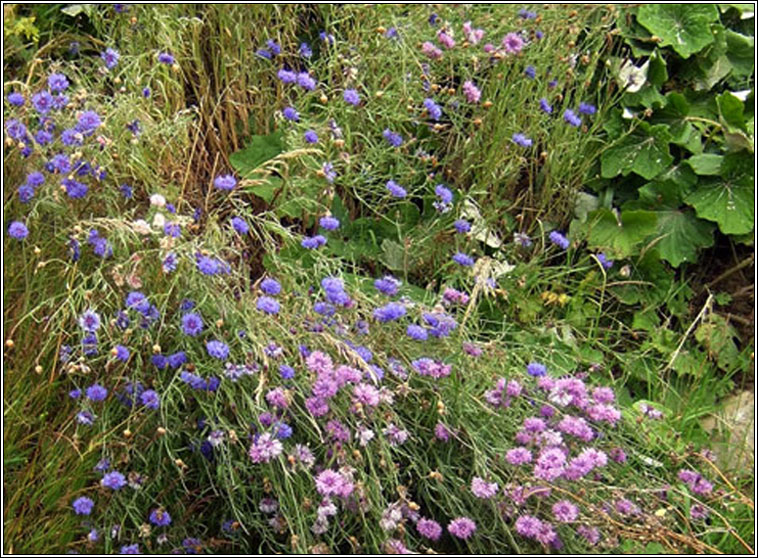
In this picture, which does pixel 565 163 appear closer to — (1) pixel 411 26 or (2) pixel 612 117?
(2) pixel 612 117

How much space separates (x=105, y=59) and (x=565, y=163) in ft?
4.63

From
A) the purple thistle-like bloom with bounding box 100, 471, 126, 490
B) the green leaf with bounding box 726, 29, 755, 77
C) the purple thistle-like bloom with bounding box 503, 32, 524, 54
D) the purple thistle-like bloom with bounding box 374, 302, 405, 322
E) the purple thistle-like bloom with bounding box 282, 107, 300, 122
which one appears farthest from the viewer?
the green leaf with bounding box 726, 29, 755, 77

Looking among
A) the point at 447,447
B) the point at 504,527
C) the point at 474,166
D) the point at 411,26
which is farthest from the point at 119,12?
the point at 504,527

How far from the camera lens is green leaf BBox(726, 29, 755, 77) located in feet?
11.6

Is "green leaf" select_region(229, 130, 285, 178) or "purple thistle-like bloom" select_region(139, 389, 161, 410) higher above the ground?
"green leaf" select_region(229, 130, 285, 178)

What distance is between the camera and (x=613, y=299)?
3223mm

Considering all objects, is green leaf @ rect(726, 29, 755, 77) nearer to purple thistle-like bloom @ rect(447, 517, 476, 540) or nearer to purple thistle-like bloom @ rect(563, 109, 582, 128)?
purple thistle-like bloom @ rect(563, 109, 582, 128)

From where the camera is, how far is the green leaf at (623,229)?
3.23 m

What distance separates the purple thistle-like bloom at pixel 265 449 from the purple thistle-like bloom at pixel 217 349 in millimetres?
186

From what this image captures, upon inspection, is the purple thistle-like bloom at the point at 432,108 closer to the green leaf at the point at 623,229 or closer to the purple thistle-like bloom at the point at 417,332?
the green leaf at the point at 623,229

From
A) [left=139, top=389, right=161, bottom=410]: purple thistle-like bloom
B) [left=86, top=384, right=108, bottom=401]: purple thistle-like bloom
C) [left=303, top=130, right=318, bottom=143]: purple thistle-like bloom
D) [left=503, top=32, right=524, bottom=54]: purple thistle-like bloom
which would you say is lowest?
[left=139, top=389, right=161, bottom=410]: purple thistle-like bloom

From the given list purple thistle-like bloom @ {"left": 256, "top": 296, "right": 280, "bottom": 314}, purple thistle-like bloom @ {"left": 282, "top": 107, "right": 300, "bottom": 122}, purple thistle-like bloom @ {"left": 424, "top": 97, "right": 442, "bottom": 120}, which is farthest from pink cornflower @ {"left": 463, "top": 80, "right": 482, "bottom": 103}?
purple thistle-like bloom @ {"left": 256, "top": 296, "right": 280, "bottom": 314}

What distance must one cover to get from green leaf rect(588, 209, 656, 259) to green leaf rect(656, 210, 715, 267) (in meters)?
0.08

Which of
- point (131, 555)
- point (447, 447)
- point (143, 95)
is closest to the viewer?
point (131, 555)
